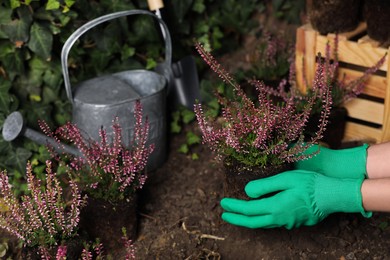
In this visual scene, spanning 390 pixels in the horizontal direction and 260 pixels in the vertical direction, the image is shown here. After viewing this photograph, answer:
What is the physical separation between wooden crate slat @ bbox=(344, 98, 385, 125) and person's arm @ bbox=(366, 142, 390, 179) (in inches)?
22.7

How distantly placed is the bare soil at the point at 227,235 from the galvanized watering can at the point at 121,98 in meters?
0.27

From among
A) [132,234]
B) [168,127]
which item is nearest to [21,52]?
[168,127]

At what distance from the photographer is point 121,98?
235cm

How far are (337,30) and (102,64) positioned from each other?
1107 millimetres

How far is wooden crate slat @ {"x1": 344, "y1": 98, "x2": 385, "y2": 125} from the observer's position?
2.50 metres

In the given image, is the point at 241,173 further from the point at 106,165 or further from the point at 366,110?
the point at 366,110

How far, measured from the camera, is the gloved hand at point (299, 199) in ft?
5.70

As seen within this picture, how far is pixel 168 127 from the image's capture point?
2.78m

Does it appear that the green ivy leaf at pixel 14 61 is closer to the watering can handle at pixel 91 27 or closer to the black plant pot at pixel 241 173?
the watering can handle at pixel 91 27

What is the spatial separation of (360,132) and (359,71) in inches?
11.5

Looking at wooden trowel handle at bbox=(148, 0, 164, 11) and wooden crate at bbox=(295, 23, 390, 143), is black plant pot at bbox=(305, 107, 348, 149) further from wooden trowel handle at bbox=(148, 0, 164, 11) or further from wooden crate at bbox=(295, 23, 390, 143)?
wooden trowel handle at bbox=(148, 0, 164, 11)

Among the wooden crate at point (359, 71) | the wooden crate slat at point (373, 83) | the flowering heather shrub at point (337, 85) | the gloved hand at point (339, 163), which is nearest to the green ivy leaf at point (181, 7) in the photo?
the wooden crate at point (359, 71)

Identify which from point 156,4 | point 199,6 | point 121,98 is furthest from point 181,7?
point 121,98

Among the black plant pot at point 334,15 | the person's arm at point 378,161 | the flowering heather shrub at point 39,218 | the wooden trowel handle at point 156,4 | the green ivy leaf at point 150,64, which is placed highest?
the black plant pot at point 334,15
